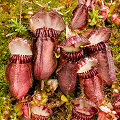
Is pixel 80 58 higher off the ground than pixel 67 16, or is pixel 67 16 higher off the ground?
pixel 67 16

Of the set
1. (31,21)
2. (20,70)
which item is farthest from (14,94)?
(31,21)

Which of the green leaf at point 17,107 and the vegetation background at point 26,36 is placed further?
the vegetation background at point 26,36

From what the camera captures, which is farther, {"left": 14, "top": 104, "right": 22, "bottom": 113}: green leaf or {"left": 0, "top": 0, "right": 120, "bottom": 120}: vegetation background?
{"left": 0, "top": 0, "right": 120, "bottom": 120}: vegetation background

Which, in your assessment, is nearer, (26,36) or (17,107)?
(17,107)

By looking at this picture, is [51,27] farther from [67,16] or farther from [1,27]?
[1,27]

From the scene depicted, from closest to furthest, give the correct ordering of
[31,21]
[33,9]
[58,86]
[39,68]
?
[39,68] → [31,21] → [58,86] → [33,9]

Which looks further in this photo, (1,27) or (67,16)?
(67,16)

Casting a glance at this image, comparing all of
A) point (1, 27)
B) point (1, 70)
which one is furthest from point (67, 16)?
point (1, 70)

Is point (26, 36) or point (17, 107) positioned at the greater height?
point (26, 36)

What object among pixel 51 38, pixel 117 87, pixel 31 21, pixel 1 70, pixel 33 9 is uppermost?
pixel 33 9

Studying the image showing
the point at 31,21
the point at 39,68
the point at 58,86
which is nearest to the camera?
the point at 39,68
